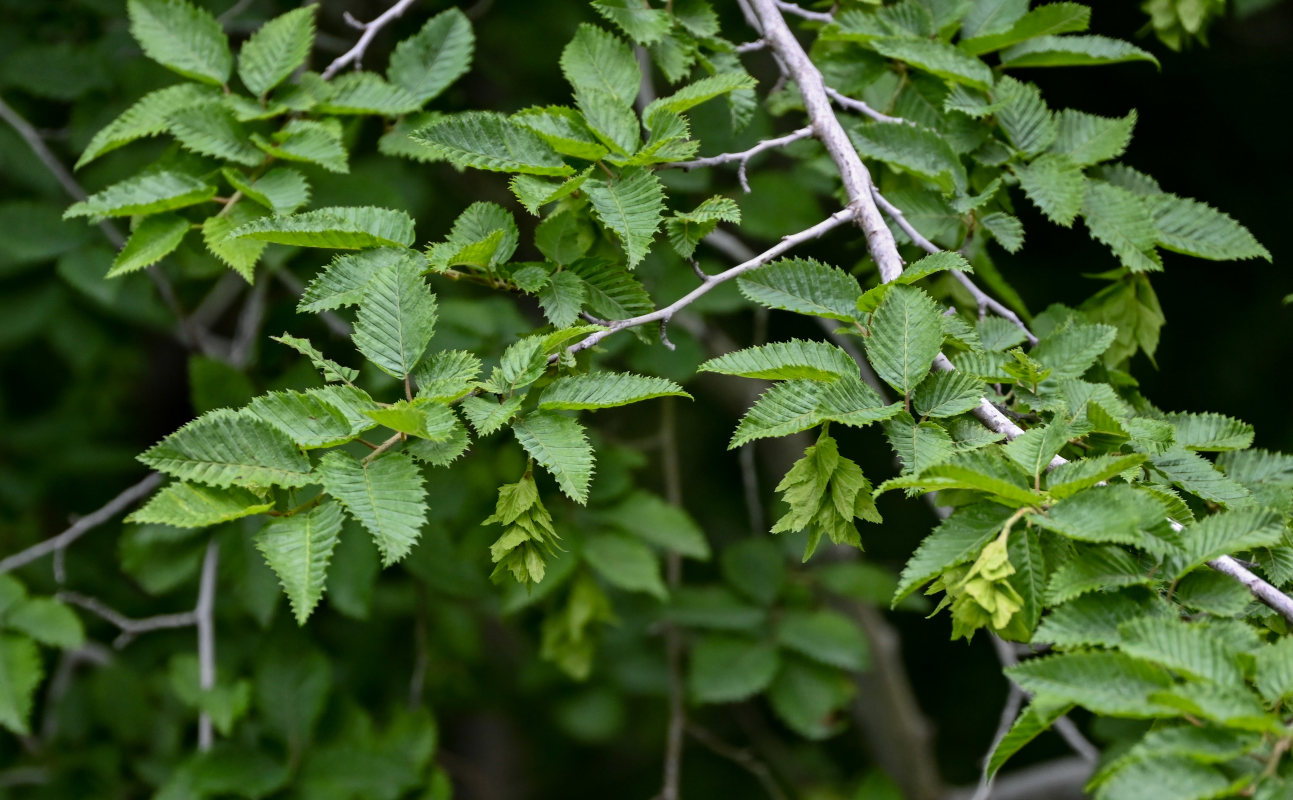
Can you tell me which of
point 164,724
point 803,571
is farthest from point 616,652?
point 164,724

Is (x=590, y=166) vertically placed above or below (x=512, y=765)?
above

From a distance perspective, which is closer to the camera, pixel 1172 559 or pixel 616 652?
pixel 1172 559

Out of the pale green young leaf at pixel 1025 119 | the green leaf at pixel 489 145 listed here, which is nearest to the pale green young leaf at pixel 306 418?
the green leaf at pixel 489 145

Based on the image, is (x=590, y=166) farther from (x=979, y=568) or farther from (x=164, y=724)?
(x=164, y=724)

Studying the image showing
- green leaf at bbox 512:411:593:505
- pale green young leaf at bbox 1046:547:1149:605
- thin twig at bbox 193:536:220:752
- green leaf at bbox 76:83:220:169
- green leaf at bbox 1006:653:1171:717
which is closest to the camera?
green leaf at bbox 1006:653:1171:717

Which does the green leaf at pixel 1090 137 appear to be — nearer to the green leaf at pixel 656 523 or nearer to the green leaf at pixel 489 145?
the green leaf at pixel 489 145

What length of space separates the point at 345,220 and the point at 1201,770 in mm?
1255

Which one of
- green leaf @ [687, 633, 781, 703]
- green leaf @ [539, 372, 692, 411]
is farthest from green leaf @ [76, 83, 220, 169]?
green leaf @ [687, 633, 781, 703]

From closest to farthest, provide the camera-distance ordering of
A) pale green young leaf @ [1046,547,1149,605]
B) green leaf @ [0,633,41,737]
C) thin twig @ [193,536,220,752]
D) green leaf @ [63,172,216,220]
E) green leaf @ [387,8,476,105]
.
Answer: pale green young leaf @ [1046,547,1149,605] < green leaf @ [63,172,216,220] < green leaf @ [387,8,476,105] < green leaf @ [0,633,41,737] < thin twig @ [193,536,220,752]

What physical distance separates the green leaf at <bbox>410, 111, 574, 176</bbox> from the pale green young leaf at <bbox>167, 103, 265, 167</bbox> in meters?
0.48

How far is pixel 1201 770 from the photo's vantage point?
1032 mm

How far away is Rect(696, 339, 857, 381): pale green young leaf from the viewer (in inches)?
51.5

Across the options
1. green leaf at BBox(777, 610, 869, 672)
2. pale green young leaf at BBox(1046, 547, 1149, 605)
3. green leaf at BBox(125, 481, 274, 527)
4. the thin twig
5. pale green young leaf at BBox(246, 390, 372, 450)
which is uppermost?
pale green young leaf at BBox(246, 390, 372, 450)

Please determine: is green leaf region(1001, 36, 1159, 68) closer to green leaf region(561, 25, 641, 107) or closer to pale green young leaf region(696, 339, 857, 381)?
green leaf region(561, 25, 641, 107)
